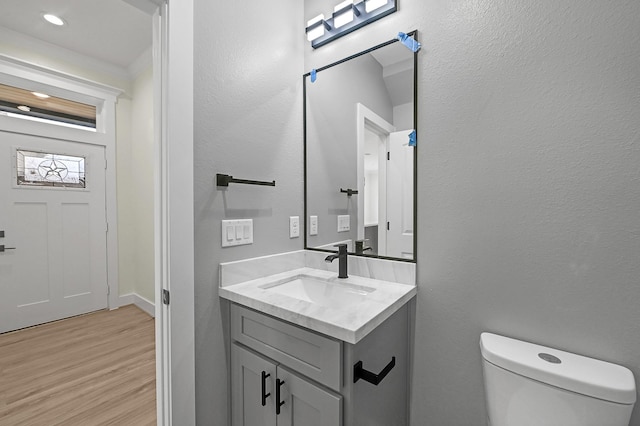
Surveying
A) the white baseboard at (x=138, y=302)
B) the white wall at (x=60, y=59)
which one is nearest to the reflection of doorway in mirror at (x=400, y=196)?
the white baseboard at (x=138, y=302)

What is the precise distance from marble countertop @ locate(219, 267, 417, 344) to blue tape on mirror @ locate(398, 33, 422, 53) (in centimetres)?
104

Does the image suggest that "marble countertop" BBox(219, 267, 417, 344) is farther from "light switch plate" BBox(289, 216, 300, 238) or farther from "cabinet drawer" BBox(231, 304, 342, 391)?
"light switch plate" BBox(289, 216, 300, 238)

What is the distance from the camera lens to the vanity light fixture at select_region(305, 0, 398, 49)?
130 centimetres

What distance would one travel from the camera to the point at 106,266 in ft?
10.8

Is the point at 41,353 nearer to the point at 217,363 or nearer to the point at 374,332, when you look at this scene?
the point at 217,363

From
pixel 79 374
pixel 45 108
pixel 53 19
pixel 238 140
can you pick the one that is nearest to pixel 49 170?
pixel 45 108

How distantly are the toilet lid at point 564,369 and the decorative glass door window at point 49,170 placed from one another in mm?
3982

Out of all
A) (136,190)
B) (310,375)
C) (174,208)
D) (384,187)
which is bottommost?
(310,375)

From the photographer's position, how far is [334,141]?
5.21 ft

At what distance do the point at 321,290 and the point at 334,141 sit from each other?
822mm

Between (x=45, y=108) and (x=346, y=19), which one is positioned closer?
(x=346, y=19)

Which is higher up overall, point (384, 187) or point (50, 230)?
point (384, 187)

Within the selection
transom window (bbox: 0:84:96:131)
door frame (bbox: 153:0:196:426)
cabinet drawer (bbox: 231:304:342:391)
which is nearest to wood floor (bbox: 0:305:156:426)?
door frame (bbox: 153:0:196:426)

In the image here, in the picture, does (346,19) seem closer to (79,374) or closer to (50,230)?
(79,374)
